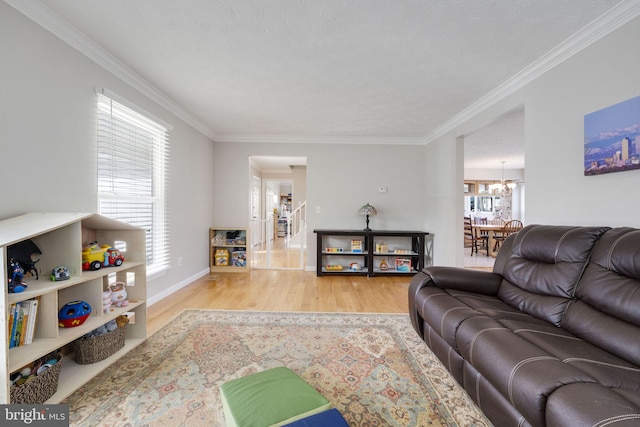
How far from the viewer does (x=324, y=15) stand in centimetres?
172

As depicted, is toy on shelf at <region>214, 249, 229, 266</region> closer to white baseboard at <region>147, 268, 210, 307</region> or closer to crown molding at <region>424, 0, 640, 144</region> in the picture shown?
white baseboard at <region>147, 268, 210, 307</region>

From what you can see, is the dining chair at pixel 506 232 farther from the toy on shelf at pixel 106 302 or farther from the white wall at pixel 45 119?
the white wall at pixel 45 119

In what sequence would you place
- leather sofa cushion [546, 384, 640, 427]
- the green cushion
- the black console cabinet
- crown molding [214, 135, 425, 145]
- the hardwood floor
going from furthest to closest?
crown molding [214, 135, 425, 145] < the black console cabinet < the hardwood floor < the green cushion < leather sofa cushion [546, 384, 640, 427]

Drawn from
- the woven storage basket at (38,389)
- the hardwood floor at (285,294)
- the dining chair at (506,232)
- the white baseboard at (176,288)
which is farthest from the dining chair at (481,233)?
the woven storage basket at (38,389)

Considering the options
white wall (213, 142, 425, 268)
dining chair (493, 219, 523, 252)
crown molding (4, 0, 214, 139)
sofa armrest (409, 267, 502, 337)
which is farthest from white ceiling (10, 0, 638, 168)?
dining chair (493, 219, 523, 252)

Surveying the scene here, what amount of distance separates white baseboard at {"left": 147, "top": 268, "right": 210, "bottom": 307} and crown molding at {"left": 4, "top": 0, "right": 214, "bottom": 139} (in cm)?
221

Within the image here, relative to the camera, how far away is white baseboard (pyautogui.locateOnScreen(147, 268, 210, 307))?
2952mm

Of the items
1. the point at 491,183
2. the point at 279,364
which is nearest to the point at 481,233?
the point at 491,183

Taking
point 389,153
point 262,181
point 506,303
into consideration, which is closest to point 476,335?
point 506,303

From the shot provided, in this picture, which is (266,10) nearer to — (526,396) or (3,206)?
(3,206)

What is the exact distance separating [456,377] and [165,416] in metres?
1.70

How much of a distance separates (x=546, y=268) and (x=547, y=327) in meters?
0.45

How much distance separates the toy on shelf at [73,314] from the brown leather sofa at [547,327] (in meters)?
2.29

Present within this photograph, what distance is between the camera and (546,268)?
1.76 meters
